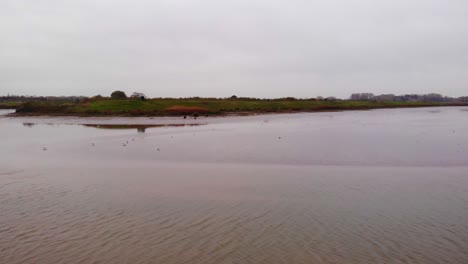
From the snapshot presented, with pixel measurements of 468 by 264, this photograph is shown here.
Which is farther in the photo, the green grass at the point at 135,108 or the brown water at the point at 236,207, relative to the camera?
the green grass at the point at 135,108

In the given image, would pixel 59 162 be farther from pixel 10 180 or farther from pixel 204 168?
pixel 204 168

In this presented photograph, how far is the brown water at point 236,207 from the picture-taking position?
754 cm

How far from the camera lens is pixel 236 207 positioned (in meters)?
10.5

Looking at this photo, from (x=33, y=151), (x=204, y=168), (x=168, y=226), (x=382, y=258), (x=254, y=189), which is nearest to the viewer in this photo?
(x=382, y=258)

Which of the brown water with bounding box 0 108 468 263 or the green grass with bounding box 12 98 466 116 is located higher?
the green grass with bounding box 12 98 466 116

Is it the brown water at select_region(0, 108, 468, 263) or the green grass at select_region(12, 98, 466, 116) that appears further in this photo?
the green grass at select_region(12, 98, 466, 116)

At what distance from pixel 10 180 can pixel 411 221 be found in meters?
13.2

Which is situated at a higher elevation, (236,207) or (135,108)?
(135,108)

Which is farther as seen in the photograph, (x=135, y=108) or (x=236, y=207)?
(x=135, y=108)

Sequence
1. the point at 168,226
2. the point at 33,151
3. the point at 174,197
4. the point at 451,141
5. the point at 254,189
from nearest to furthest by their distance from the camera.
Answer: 1. the point at 168,226
2. the point at 174,197
3. the point at 254,189
4. the point at 33,151
5. the point at 451,141

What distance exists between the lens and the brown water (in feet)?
24.7

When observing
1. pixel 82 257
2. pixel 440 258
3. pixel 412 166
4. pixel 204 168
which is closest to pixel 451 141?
pixel 412 166

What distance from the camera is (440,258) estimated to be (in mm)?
7184

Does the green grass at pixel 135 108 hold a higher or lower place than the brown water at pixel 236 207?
higher
